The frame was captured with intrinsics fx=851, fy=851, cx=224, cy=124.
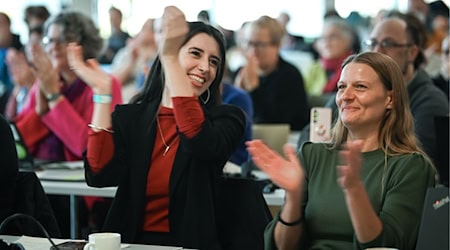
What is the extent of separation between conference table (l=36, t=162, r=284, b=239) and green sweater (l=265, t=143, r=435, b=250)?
711 millimetres

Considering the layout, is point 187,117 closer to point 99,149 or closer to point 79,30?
point 99,149

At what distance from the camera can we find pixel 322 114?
362 centimetres

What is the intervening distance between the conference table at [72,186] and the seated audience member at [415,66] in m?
0.80

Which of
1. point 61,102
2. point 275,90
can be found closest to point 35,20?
point 275,90

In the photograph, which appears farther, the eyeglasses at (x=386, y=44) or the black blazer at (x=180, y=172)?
the eyeglasses at (x=386, y=44)

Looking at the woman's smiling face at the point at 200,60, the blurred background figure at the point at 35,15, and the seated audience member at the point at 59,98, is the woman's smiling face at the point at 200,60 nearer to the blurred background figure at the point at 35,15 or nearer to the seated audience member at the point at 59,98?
the seated audience member at the point at 59,98

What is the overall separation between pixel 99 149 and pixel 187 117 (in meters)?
0.33

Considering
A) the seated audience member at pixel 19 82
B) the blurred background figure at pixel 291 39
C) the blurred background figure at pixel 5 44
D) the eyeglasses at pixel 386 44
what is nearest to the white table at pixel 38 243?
the eyeglasses at pixel 386 44

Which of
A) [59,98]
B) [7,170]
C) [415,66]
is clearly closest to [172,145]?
A: [7,170]

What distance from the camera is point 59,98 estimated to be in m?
4.18

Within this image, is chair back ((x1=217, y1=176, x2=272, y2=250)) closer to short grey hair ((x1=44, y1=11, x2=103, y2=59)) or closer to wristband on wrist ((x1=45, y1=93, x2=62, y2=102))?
wristband on wrist ((x1=45, y1=93, x2=62, y2=102))

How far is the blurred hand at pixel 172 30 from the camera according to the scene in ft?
9.11

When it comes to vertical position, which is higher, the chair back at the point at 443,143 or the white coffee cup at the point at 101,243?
the white coffee cup at the point at 101,243

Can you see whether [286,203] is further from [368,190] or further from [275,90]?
[275,90]
